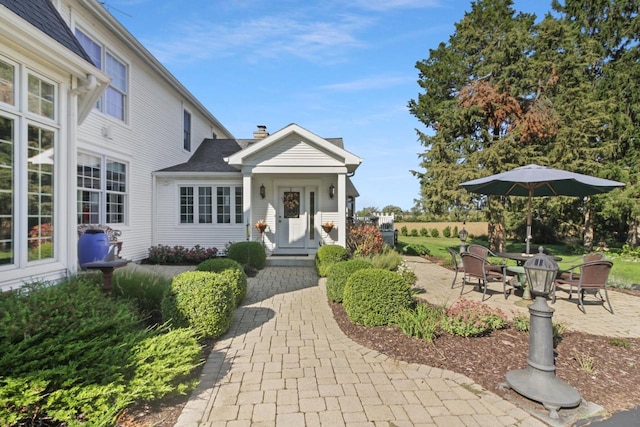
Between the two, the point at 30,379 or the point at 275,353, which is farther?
the point at 275,353

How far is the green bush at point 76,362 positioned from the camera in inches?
97.8

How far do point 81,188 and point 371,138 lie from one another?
12771mm

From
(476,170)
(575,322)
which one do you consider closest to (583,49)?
(476,170)

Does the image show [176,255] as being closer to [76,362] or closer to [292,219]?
[292,219]

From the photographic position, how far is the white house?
3928 mm

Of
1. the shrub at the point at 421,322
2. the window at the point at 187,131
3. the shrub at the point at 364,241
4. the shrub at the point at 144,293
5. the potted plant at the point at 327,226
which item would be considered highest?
the window at the point at 187,131

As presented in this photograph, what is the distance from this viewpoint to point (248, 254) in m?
9.45

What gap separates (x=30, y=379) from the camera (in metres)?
2.50

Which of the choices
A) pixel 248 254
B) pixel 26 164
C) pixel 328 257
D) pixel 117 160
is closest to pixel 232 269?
pixel 26 164

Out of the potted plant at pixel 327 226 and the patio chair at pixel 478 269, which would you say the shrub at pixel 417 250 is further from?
the patio chair at pixel 478 269

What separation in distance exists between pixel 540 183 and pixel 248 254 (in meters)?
7.39

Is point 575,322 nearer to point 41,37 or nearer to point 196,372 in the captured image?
point 196,372

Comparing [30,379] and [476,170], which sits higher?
[476,170]

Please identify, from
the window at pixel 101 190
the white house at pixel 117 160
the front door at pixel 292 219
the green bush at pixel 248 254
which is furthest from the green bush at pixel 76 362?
the front door at pixel 292 219
